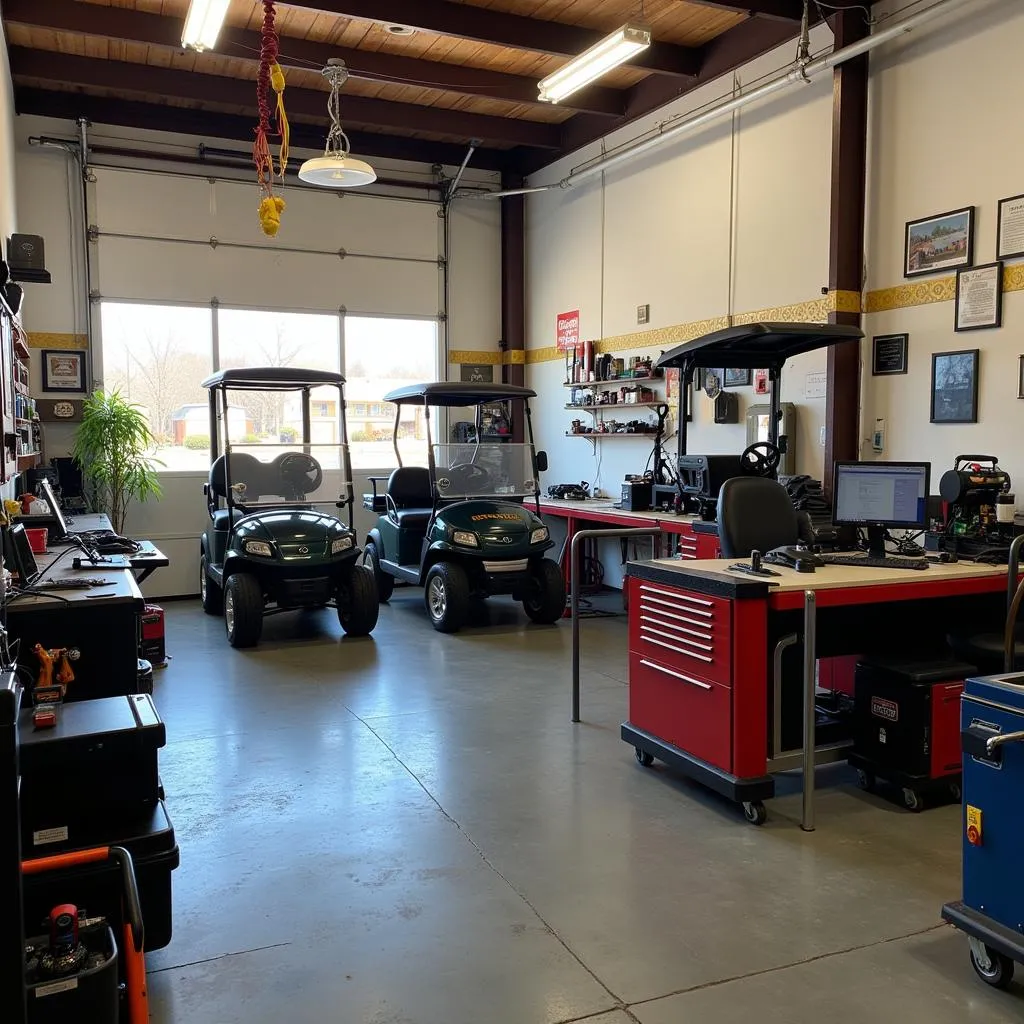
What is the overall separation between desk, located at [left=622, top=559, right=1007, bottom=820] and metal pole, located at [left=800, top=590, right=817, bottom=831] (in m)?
0.02

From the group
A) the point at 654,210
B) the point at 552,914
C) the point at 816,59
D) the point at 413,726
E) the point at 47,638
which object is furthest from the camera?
the point at 654,210

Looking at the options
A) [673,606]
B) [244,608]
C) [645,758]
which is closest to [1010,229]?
[673,606]

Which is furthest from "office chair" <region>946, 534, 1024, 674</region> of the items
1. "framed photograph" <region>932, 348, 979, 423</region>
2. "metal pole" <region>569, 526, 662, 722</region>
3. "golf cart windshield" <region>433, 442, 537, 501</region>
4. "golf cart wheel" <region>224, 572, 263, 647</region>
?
"golf cart wheel" <region>224, 572, 263, 647</region>

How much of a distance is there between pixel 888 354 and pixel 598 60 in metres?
2.84

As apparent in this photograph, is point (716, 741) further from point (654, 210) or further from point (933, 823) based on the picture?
point (654, 210)

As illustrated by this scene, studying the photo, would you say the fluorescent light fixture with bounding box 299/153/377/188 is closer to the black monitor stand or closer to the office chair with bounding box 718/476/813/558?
the office chair with bounding box 718/476/813/558

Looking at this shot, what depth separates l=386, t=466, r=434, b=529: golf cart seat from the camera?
7957 mm

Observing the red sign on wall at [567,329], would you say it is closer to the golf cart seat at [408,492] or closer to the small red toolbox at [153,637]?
the golf cart seat at [408,492]

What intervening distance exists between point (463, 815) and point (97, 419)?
5.76 metres

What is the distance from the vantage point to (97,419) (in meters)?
7.80

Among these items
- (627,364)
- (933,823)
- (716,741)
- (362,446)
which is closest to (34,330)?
(362,446)

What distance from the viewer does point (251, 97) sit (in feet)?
26.7

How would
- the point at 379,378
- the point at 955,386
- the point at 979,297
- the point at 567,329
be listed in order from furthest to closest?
the point at 379,378, the point at 567,329, the point at 955,386, the point at 979,297

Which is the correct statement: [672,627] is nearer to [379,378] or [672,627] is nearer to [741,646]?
[741,646]
